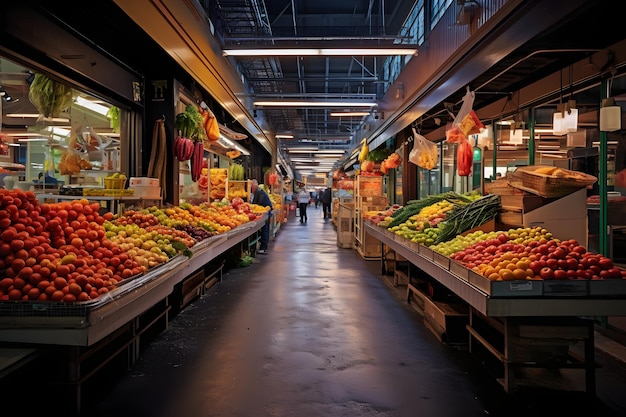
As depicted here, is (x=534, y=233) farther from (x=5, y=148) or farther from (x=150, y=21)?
(x=5, y=148)

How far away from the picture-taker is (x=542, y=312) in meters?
3.14

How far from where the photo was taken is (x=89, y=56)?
4.73 metres

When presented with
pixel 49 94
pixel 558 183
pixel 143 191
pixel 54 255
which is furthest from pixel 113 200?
pixel 558 183

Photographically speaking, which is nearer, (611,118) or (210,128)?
(611,118)

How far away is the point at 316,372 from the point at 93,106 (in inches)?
181

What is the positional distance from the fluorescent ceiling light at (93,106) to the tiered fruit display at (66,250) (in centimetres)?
216

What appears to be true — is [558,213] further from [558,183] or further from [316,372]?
[316,372]

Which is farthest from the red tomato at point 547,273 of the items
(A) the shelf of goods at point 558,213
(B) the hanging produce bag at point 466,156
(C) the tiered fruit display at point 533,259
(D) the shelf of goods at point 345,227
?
(D) the shelf of goods at point 345,227

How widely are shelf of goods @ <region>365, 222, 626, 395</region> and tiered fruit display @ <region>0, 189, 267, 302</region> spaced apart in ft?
A: 8.06

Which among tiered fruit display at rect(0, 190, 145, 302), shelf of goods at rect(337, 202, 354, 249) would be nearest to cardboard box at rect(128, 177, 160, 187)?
tiered fruit display at rect(0, 190, 145, 302)

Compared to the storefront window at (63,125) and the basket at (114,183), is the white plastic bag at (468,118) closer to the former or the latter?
the basket at (114,183)

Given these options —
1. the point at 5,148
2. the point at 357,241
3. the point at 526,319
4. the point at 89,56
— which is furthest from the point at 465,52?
the point at 357,241

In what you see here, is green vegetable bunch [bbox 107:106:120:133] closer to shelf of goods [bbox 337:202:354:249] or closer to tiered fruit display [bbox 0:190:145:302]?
tiered fruit display [bbox 0:190:145:302]

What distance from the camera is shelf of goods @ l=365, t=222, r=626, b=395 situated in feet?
10.3
